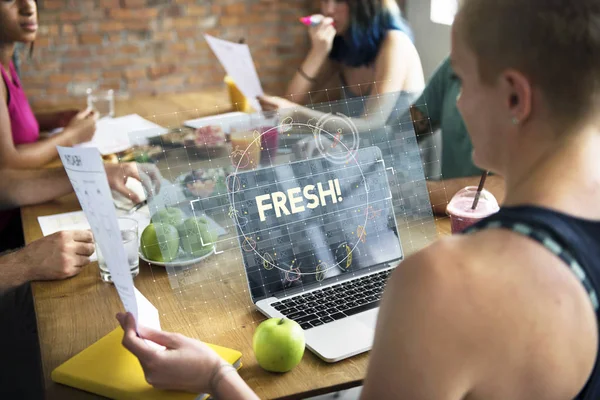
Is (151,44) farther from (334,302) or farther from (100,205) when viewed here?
(100,205)

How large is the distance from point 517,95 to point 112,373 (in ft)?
2.23

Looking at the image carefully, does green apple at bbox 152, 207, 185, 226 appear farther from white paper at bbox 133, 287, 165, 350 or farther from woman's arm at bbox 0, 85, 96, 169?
woman's arm at bbox 0, 85, 96, 169

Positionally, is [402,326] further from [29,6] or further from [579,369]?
[29,6]

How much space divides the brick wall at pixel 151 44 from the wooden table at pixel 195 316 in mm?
2927

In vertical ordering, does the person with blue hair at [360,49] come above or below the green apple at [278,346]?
above

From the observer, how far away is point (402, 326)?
663 mm

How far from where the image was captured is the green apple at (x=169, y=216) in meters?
1.07

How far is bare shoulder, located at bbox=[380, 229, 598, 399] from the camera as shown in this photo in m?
0.65

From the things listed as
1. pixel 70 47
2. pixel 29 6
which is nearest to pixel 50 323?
pixel 29 6

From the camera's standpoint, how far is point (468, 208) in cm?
125

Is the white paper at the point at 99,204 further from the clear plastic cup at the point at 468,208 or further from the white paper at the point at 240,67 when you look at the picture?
the white paper at the point at 240,67

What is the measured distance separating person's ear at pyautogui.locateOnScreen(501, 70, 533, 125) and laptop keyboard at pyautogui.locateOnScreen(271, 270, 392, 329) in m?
0.51

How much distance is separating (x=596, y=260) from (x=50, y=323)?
860 mm

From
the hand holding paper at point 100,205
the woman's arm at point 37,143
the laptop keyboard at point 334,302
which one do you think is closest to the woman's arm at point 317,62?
the woman's arm at point 37,143
